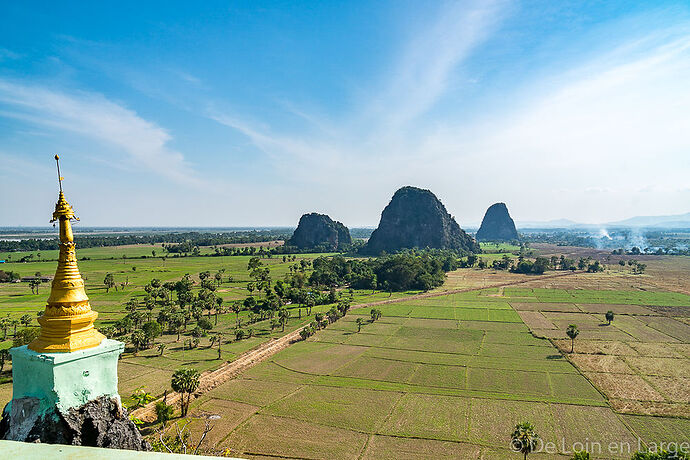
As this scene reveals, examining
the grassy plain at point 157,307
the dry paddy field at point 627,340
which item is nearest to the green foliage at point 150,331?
the grassy plain at point 157,307

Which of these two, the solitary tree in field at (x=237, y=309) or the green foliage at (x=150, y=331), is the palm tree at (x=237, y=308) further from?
the green foliage at (x=150, y=331)

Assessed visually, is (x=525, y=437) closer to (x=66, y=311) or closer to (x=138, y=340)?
(x=66, y=311)

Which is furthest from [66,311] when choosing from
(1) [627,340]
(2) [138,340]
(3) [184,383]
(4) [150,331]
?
(1) [627,340]

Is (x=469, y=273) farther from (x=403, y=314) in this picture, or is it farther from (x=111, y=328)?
(x=111, y=328)

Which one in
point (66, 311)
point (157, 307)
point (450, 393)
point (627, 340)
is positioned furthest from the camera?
point (157, 307)

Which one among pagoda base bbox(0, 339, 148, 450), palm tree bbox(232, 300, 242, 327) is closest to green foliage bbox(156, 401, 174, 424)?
pagoda base bbox(0, 339, 148, 450)
